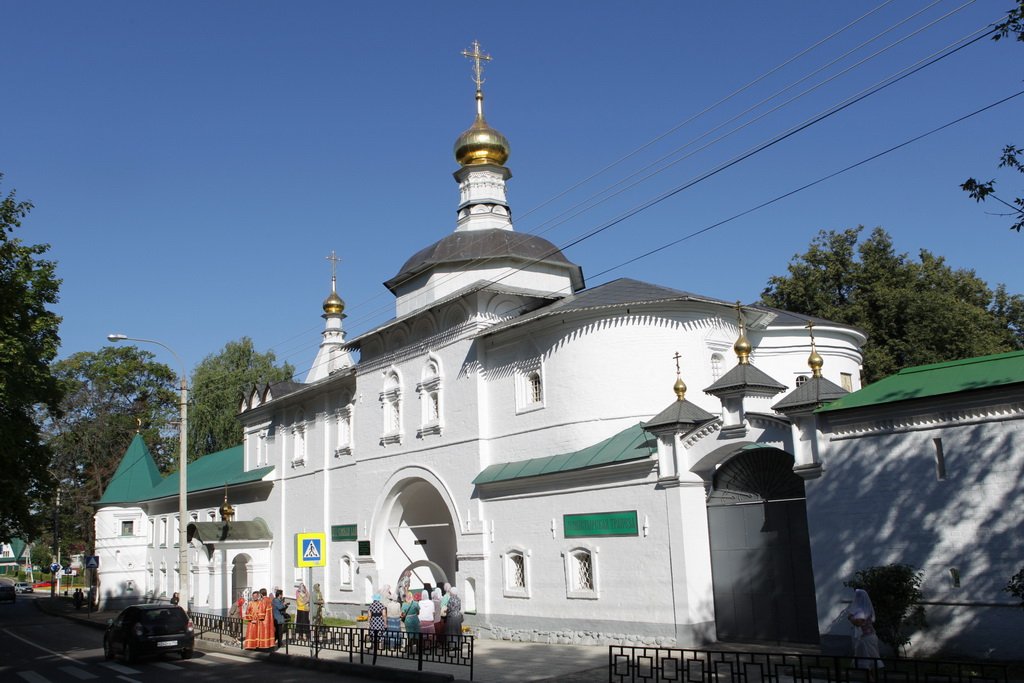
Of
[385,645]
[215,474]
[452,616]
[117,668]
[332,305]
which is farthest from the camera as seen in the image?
[332,305]

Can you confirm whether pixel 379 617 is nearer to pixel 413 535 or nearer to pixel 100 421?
pixel 413 535

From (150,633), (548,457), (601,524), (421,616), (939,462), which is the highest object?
(548,457)

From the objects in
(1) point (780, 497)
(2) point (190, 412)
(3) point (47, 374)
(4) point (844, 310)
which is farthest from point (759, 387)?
(2) point (190, 412)

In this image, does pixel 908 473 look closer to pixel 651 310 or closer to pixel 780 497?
pixel 780 497

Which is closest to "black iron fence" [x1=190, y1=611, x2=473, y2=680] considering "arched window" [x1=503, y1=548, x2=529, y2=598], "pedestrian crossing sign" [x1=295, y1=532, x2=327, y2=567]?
"pedestrian crossing sign" [x1=295, y1=532, x2=327, y2=567]

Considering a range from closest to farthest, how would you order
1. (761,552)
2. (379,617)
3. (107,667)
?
1. (761,552)
2. (107,667)
3. (379,617)

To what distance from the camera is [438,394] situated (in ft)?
79.3

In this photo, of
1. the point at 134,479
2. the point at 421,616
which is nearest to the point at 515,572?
the point at 421,616

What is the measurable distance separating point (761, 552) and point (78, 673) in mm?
12661

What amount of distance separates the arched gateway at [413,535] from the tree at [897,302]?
17.8m

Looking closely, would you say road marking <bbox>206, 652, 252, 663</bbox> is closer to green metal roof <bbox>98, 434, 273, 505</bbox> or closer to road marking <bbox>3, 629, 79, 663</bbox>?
road marking <bbox>3, 629, 79, 663</bbox>

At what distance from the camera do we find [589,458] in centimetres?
1850

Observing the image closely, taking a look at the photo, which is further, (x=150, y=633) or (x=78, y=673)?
(x=150, y=633)

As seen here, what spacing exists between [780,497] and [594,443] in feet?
18.4
